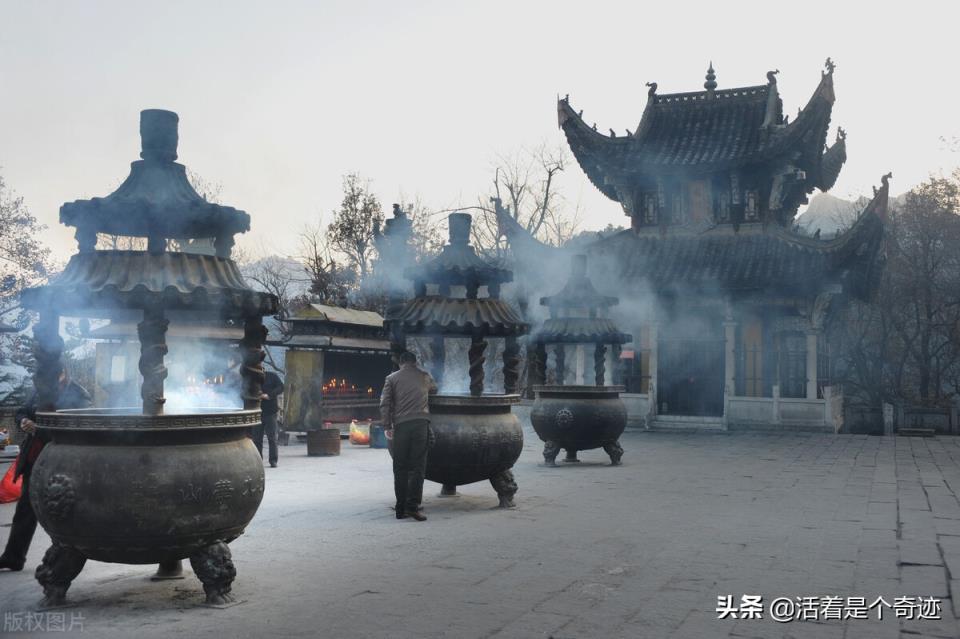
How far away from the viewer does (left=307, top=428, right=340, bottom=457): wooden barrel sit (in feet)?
48.5

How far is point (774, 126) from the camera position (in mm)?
23594

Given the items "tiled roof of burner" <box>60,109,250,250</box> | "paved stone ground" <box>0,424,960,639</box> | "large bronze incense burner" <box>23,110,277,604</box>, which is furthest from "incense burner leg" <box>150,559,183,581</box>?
"tiled roof of burner" <box>60,109,250,250</box>

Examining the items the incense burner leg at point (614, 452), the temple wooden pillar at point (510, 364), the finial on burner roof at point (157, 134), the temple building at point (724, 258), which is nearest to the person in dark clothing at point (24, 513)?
the finial on burner roof at point (157, 134)

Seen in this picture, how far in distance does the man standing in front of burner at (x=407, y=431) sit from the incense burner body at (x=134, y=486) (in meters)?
3.15

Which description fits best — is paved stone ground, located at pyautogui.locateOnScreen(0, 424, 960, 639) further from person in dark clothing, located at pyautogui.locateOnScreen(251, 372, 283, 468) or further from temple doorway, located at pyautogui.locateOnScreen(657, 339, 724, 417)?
temple doorway, located at pyautogui.locateOnScreen(657, 339, 724, 417)

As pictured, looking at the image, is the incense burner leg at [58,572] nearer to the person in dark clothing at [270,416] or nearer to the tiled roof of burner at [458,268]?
the tiled roof of burner at [458,268]

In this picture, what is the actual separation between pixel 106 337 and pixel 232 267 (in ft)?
52.4

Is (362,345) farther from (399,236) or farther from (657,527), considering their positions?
(657,527)

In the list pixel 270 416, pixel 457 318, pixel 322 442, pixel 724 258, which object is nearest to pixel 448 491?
pixel 457 318

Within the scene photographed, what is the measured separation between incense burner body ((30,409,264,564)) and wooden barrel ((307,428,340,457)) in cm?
952

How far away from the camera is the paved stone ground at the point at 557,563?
15.8ft

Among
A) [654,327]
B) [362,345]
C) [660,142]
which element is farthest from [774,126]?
[362,345]

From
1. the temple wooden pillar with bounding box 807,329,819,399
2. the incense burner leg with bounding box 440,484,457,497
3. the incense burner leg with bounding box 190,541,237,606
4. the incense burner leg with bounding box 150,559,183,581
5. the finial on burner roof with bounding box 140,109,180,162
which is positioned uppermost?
the finial on burner roof with bounding box 140,109,180,162

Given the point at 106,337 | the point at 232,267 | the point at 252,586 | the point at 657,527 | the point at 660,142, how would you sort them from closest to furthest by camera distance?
1. the point at 252,586
2. the point at 232,267
3. the point at 657,527
4. the point at 106,337
5. the point at 660,142
